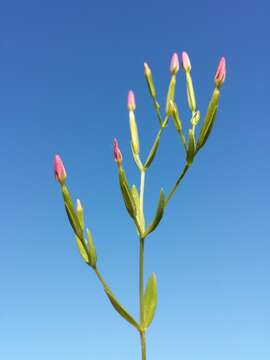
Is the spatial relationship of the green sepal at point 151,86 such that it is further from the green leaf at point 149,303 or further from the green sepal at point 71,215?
the green leaf at point 149,303

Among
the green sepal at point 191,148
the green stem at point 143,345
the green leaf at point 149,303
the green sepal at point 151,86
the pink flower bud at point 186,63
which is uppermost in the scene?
the pink flower bud at point 186,63

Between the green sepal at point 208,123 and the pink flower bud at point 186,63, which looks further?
the pink flower bud at point 186,63

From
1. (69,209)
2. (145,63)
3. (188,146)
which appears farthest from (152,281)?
(145,63)

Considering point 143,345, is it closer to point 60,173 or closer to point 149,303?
point 149,303

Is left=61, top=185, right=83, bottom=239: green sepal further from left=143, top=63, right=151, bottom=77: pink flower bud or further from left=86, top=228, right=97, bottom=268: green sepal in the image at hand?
left=143, top=63, right=151, bottom=77: pink flower bud

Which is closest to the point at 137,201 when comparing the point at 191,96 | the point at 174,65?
the point at 191,96

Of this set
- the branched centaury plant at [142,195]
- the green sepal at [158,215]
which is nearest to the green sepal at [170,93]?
the branched centaury plant at [142,195]
